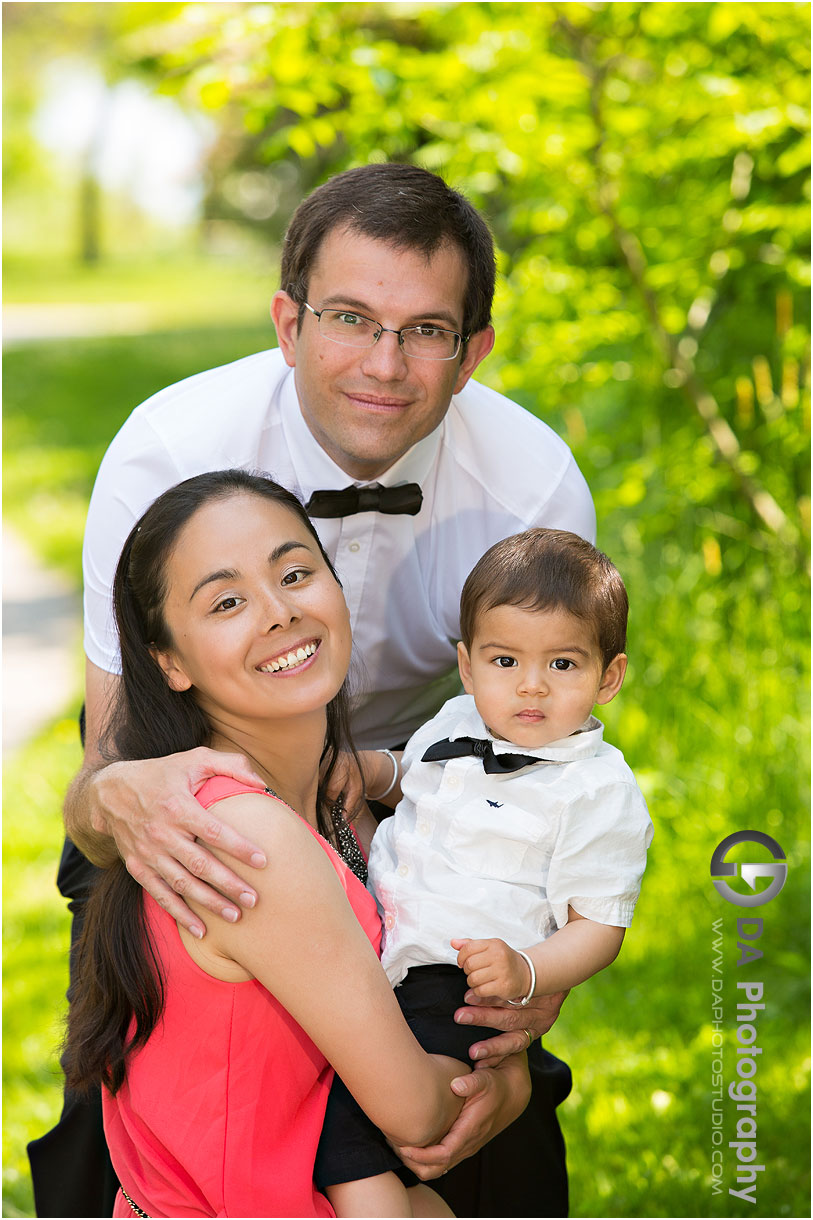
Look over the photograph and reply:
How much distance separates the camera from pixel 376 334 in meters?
2.60

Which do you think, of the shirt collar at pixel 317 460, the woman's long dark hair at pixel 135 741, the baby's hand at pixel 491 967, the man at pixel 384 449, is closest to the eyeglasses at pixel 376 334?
the man at pixel 384 449

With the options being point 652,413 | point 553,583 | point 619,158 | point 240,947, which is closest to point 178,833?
point 240,947

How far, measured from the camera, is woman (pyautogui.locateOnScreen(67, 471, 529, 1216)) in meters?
1.81

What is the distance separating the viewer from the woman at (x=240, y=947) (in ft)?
5.94

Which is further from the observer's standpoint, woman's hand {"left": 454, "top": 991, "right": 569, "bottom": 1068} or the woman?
woman's hand {"left": 454, "top": 991, "right": 569, "bottom": 1068}

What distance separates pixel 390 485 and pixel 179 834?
4.02 feet

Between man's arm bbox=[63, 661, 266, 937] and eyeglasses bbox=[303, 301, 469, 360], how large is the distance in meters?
1.05

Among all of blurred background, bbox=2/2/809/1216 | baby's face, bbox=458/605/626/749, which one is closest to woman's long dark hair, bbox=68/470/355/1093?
baby's face, bbox=458/605/626/749

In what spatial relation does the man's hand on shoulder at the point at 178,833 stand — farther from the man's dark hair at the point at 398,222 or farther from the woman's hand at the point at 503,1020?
the man's dark hair at the point at 398,222

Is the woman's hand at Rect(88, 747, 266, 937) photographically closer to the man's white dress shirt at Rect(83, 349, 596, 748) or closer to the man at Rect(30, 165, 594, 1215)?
the man at Rect(30, 165, 594, 1215)

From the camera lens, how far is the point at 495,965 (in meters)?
1.92

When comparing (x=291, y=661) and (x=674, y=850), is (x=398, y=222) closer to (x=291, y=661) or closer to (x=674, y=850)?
(x=291, y=661)

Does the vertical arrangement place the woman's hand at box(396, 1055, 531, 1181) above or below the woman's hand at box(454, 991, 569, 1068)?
below

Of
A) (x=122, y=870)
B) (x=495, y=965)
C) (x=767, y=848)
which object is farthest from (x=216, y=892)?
(x=767, y=848)
